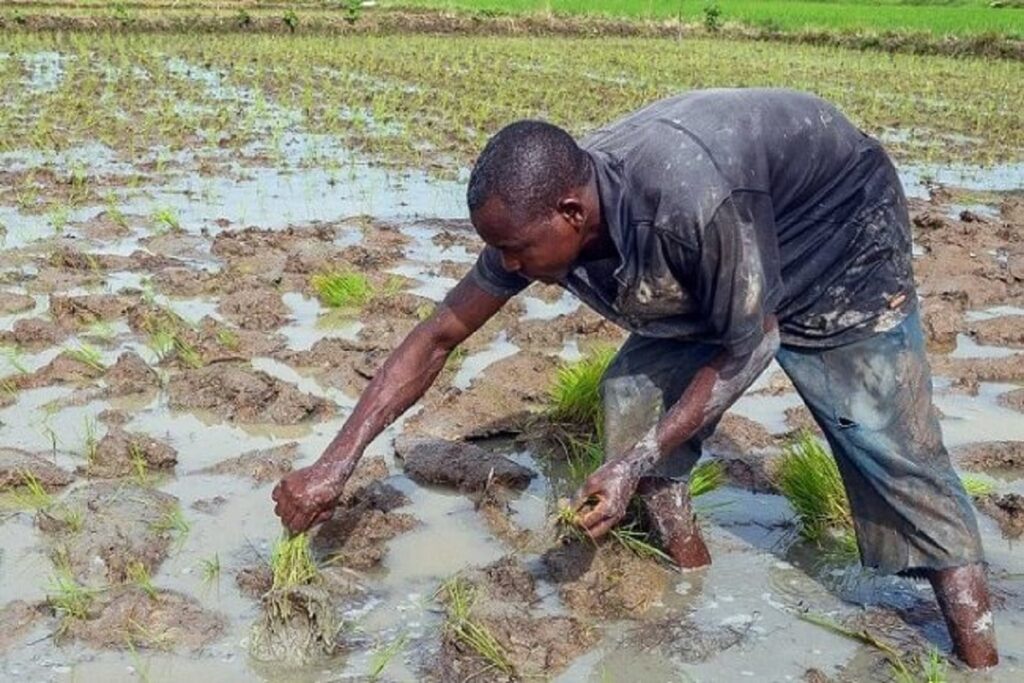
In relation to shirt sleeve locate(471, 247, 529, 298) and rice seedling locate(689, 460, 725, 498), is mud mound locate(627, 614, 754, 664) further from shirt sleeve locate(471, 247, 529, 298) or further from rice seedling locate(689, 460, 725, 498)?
shirt sleeve locate(471, 247, 529, 298)

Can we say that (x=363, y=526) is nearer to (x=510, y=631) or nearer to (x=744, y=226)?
(x=510, y=631)

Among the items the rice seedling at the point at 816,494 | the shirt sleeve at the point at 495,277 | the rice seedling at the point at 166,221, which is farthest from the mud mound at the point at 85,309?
the rice seedling at the point at 816,494

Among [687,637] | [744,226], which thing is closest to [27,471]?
[687,637]

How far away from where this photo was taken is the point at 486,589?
3379mm

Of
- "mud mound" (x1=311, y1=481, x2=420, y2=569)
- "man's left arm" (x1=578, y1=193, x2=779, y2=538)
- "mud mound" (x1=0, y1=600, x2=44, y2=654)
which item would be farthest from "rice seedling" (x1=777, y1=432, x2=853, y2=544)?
"mud mound" (x1=0, y1=600, x2=44, y2=654)

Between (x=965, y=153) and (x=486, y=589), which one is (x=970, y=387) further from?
(x=965, y=153)

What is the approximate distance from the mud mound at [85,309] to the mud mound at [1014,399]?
11.2 ft

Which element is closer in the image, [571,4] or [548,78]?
[548,78]

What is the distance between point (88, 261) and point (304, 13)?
14506 mm

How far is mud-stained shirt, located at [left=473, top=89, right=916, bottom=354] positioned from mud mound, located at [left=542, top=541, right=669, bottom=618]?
0.71 meters

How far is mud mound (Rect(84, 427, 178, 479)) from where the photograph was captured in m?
4.04

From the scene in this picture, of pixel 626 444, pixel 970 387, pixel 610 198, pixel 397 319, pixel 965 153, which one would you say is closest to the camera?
pixel 610 198

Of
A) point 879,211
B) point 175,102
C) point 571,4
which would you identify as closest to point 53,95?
point 175,102

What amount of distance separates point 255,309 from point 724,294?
325 centimetres
